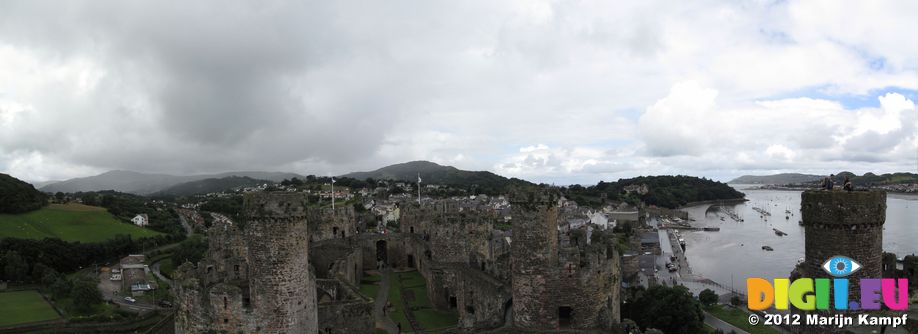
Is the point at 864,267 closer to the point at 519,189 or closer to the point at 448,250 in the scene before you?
the point at 519,189

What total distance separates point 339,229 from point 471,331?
2145cm

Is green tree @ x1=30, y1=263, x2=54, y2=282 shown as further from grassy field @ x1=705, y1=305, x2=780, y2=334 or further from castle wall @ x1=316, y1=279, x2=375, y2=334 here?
grassy field @ x1=705, y1=305, x2=780, y2=334

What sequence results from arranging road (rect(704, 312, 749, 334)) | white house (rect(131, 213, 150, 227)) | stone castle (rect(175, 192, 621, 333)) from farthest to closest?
white house (rect(131, 213, 150, 227)), road (rect(704, 312, 749, 334)), stone castle (rect(175, 192, 621, 333))

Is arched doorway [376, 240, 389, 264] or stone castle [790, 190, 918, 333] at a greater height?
stone castle [790, 190, 918, 333]

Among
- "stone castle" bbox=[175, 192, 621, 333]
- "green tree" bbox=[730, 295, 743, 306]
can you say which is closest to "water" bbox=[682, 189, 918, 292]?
"green tree" bbox=[730, 295, 743, 306]

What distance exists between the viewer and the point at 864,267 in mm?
12789

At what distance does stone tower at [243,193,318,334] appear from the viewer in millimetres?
16234

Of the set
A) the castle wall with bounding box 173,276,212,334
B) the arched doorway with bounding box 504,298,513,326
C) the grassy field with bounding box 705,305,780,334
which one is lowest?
the grassy field with bounding box 705,305,780,334

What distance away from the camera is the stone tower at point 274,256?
16.2 meters

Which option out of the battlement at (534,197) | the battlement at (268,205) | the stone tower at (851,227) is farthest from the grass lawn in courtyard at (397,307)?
the stone tower at (851,227)

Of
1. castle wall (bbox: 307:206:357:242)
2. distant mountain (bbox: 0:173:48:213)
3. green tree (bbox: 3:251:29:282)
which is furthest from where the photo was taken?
distant mountain (bbox: 0:173:48:213)

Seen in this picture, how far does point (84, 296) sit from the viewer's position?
46344mm

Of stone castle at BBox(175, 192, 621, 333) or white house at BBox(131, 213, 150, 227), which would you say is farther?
white house at BBox(131, 213, 150, 227)

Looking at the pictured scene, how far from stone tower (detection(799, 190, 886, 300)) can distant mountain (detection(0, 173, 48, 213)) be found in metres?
104
